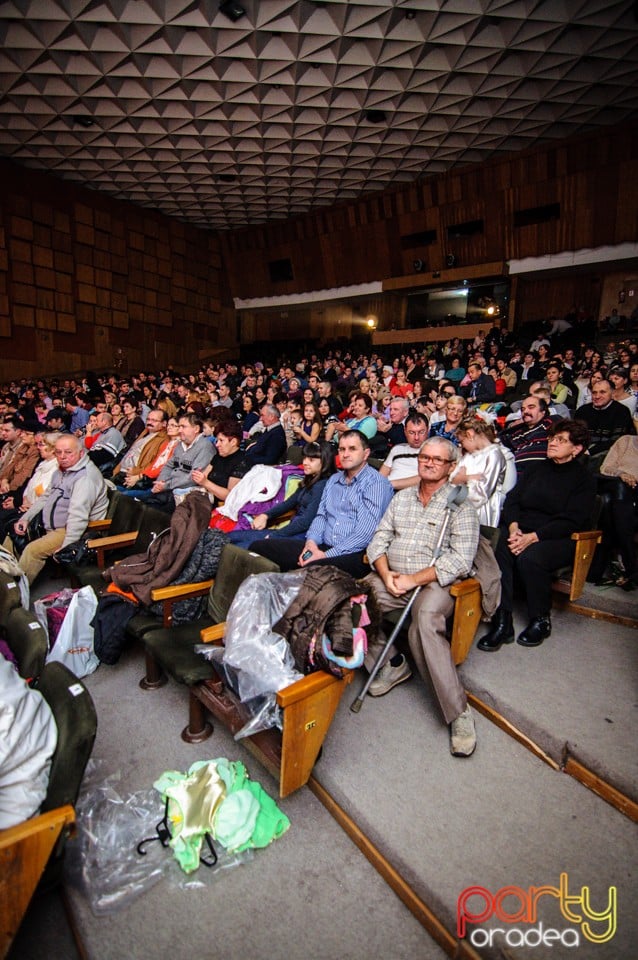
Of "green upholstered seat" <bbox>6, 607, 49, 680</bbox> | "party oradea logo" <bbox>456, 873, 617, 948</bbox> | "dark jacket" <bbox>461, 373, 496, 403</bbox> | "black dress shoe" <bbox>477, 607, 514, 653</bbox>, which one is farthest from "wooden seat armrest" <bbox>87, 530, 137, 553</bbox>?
"dark jacket" <bbox>461, 373, 496, 403</bbox>

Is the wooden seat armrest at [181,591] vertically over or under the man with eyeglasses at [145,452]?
under

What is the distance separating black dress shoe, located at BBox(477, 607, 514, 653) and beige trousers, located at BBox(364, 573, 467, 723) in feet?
1.08

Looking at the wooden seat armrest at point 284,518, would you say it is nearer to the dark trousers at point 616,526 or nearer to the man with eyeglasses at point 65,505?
the man with eyeglasses at point 65,505

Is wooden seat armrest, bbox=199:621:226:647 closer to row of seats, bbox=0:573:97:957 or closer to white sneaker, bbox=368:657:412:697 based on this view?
row of seats, bbox=0:573:97:957

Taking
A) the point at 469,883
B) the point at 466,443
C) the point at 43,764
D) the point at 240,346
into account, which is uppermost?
the point at 240,346

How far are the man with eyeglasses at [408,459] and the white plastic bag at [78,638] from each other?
5.92 feet

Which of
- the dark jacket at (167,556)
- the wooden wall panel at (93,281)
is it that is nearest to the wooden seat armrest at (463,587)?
the dark jacket at (167,556)

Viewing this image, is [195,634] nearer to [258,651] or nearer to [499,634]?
[258,651]

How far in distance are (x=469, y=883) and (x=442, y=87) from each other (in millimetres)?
10835

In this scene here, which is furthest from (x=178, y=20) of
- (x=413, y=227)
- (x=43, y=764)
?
(x=43, y=764)

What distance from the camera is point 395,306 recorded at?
15734mm

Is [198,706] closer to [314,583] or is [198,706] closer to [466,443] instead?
[314,583]

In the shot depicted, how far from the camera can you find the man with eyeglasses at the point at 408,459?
3094 millimetres

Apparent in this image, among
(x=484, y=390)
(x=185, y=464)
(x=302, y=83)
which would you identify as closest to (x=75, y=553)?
(x=185, y=464)
